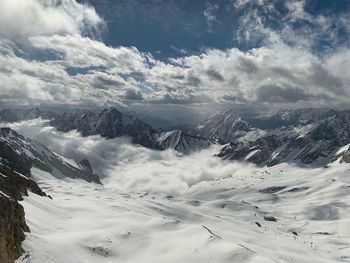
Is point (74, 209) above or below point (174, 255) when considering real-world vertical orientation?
below

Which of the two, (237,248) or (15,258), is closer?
(15,258)

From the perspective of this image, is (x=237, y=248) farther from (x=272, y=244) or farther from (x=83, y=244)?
(x=272, y=244)

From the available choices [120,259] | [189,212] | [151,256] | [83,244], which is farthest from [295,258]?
[189,212]

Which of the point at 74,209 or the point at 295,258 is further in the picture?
the point at 74,209

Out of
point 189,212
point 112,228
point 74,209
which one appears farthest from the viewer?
point 189,212

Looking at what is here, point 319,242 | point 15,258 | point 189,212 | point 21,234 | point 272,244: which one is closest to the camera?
point 15,258

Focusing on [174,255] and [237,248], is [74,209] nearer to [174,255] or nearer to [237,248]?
[174,255]

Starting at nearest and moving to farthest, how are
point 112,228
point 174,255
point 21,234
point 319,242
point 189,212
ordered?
point 21,234 < point 174,255 < point 112,228 < point 319,242 < point 189,212

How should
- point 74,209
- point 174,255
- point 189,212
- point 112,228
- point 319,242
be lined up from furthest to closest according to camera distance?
1. point 189,212
2. point 319,242
3. point 74,209
4. point 112,228
5. point 174,255

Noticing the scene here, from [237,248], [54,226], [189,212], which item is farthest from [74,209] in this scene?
[237,248]
